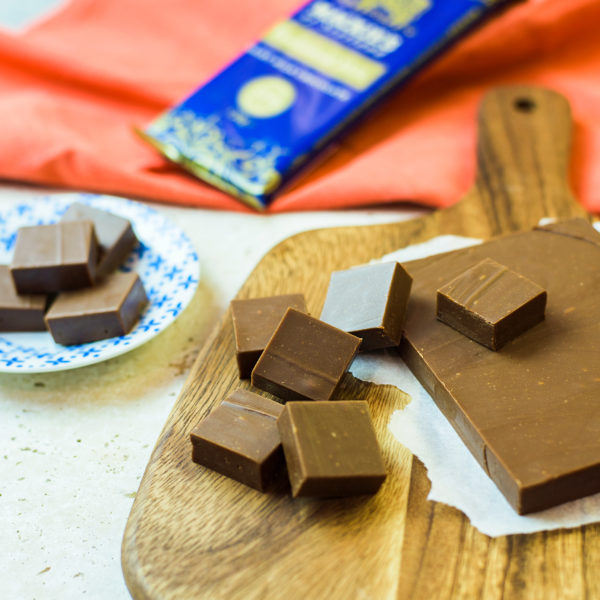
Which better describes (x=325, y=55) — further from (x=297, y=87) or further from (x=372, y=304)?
(x=372, y=304)

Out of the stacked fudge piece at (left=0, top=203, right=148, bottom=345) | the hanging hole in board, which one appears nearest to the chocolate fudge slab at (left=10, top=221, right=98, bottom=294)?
the stacked fudge piece at (left=0, top=203, right=148, bottom=345)

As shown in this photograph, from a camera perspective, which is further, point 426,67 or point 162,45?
point 162,45

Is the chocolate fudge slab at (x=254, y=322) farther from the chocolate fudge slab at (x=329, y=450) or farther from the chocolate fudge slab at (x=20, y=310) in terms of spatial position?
the chocolate fudge slab at (x=20, y=310)

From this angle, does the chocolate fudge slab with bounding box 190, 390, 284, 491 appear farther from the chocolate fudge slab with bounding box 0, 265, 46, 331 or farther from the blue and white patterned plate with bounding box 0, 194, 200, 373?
the chocolate fudge slab with bounding box 0, 265, 46, 331

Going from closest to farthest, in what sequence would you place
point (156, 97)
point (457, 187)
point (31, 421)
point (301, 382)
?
1. point (301, 382)
2. point (31, 421)
3. point (457, 187)
4. point (156, 97)

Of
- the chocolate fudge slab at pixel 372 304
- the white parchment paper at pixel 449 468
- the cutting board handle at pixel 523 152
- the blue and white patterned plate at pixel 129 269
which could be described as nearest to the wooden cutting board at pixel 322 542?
the white parchment paper at pixel 449 468

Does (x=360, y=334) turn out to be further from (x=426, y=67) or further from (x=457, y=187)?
(x=426, y=67)

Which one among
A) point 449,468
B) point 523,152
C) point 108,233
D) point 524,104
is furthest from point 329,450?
point 524,104

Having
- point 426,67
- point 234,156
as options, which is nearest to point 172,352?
point 234,156
